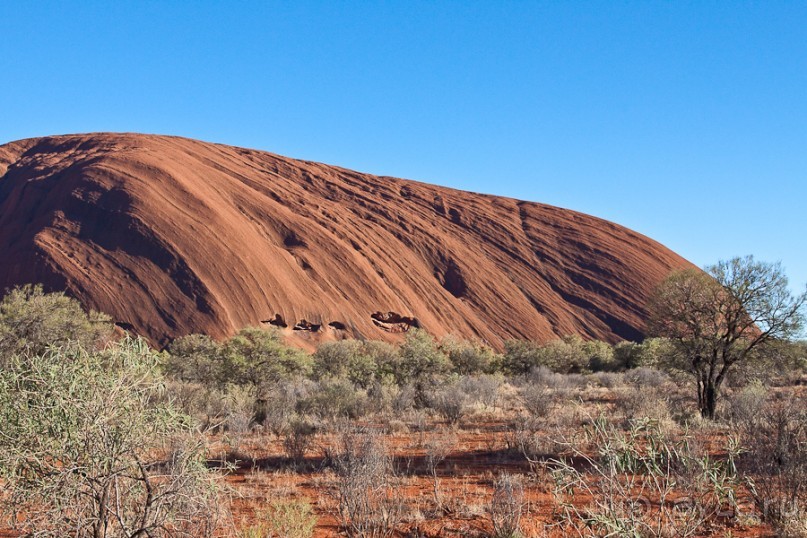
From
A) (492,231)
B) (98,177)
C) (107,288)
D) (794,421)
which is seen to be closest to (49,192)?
(98,177)

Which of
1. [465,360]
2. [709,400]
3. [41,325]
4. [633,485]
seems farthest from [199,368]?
[633,485]

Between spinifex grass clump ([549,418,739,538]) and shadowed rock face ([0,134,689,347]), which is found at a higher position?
shadowed rock face ([0,134,689,347])

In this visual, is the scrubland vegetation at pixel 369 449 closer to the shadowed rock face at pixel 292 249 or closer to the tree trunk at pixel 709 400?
the tree trunk at pixel 709 400

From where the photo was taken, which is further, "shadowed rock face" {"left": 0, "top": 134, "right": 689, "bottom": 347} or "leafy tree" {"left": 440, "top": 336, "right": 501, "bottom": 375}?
"shadowed rock face" {"left": 0, "top": 134, "right": 689, "bottom": 347}

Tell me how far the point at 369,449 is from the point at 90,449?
4137mm

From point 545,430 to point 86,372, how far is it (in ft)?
34.7

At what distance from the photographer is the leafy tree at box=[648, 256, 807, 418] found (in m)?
14.3

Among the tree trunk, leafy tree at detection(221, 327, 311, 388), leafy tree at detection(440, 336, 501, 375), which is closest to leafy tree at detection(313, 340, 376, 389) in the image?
leafy tree at detection(221, 327, 311, 388)

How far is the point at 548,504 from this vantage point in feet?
23.6

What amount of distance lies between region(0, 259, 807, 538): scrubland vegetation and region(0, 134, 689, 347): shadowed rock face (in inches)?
825

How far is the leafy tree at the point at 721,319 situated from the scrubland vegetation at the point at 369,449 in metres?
0.10

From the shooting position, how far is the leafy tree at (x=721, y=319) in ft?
46.9

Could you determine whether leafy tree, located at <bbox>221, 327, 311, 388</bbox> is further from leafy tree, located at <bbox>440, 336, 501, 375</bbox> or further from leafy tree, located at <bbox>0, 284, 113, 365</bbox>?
leafy tree, located at <bbox>440, 336, 501, 375</bbox>

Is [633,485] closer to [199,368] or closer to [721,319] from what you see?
[721,319]
